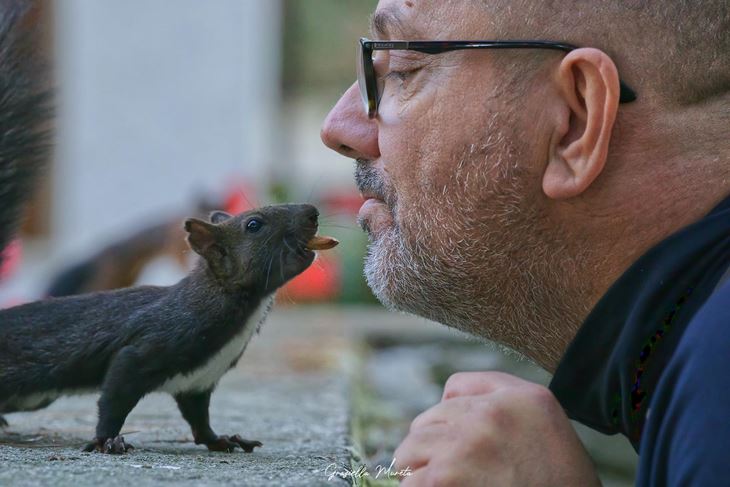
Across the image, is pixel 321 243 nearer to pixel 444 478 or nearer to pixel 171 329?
pixel 171 329

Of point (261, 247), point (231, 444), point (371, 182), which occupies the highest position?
point (371, 182)

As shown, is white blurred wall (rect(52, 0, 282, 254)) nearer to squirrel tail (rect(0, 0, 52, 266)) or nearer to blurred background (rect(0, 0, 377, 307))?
blurred background (rect(0, 0, 377, 307))

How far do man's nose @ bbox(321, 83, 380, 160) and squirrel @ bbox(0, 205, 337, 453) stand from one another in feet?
0.69

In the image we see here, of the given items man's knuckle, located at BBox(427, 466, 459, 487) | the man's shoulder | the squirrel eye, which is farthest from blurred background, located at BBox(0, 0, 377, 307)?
the man's shoulder

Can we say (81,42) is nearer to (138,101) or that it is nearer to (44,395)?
(138,101)

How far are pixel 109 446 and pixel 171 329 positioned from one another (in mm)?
275

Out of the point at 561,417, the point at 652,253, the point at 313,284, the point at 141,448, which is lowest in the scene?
the point at 313,284

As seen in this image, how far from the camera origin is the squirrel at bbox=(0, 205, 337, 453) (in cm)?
246

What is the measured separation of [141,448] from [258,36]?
934 cm

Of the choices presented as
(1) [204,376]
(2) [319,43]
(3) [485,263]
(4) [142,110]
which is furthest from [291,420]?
(2) [319,43]

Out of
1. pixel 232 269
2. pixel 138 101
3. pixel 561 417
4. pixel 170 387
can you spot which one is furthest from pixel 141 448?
pixel 138 101

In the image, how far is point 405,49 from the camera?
7.74ft

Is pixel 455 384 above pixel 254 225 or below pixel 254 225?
below

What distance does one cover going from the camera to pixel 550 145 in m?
2.12
